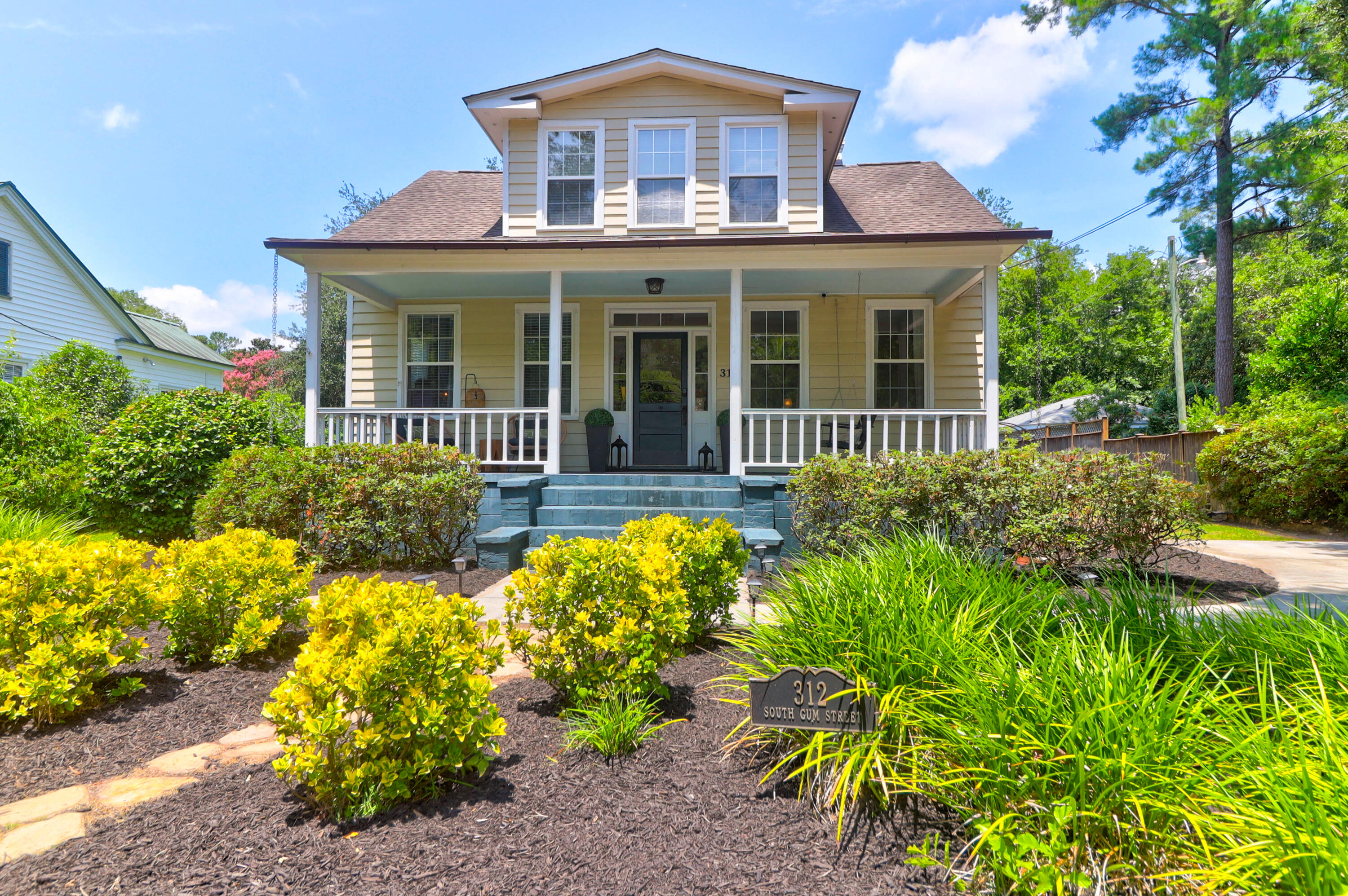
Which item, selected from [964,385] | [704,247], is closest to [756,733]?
[704,247]

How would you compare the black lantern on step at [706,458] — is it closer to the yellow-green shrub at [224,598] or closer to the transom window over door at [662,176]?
the transom window over door at [662,176]

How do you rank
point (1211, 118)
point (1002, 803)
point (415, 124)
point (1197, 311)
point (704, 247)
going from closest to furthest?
point (1002, 803)
point (704, 247)
point (415, 124)
point (1211, 118)
point (1197, 311)

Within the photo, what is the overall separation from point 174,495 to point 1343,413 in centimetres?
1571

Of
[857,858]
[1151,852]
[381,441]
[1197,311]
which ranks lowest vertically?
[857,858]

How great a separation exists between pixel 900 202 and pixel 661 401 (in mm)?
4950

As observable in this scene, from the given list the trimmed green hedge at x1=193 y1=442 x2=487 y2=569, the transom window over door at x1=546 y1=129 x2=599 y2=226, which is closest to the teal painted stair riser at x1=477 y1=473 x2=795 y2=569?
the trimmed green hedge at x1=193 y1=442 x2=487 y2=569

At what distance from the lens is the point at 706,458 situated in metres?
9.92

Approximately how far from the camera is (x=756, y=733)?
7.95ft

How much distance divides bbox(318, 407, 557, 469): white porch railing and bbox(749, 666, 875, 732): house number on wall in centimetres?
538

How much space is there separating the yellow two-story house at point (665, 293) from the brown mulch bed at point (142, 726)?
14.2ft

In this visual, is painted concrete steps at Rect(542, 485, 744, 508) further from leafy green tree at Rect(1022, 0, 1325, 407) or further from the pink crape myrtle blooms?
the pink crape myrtle blooms

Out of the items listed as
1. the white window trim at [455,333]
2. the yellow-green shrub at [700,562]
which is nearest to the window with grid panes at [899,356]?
the white window trim at [455,333]

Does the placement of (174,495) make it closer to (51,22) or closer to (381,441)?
(381,441)

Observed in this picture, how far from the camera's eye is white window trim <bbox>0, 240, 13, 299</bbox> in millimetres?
13969
